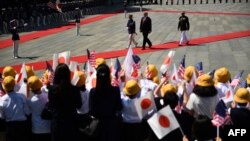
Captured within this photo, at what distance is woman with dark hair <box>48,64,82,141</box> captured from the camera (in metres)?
6.12

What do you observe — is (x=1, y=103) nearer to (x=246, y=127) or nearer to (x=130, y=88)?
(x=130, y=88)

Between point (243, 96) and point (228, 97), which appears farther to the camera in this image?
point (228, 97)

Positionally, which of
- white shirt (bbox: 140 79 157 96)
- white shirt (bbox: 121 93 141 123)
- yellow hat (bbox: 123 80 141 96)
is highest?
yellow hat (bbox: 123 80 141 96)

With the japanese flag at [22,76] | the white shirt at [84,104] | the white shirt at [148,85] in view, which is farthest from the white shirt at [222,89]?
the japanese flag at [22,76]

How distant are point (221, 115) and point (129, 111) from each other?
152 centimetres

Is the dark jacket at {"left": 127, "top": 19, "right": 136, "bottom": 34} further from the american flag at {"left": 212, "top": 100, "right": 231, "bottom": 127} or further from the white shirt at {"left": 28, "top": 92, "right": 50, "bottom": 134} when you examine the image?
the american flag at {"left": 212, "top": 100, "right": 231, "bottom": 127}

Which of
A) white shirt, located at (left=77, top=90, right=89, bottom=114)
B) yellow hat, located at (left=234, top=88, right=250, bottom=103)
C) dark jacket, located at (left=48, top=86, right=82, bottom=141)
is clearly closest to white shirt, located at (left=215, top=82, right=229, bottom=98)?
yellow hat, located at (left=234, top=88, right=250, bottom=103)

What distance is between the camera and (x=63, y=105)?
6227 mm

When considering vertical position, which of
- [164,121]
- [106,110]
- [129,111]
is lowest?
[129,111]

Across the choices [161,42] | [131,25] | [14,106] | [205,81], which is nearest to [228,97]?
[205,81]

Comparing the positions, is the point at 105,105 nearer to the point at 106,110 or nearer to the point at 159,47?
the point at 106,110

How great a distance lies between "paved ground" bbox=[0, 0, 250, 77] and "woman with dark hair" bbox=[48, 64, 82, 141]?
884 cm

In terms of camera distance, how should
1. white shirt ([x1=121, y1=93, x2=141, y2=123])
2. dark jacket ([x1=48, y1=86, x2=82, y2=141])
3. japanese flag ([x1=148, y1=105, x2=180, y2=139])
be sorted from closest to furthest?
japanese flag ([x1=148, y1=105, x2=180, y2=139]) → dark jacket ([x1=48, y1=86, x2=82, y2=141]) → white shirt ([x1=121, y1=93, x2=141, y2=123])

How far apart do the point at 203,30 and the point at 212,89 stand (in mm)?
19483
